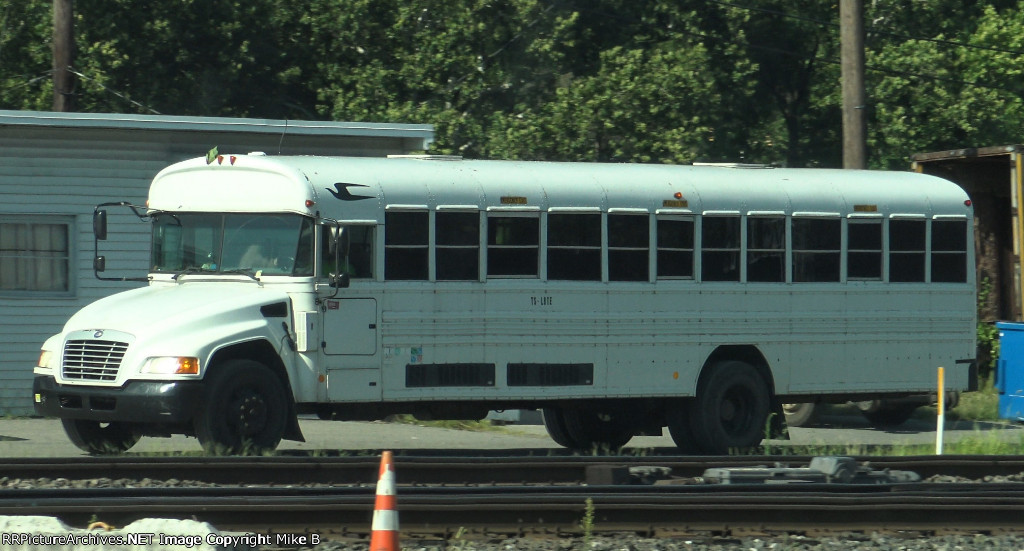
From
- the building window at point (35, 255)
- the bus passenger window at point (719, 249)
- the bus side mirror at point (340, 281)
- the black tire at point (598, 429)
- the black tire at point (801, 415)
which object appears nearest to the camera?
the bus side mirror at point (340, 281)

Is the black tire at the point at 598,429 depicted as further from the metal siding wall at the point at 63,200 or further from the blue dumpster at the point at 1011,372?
the metal siding wall at the point at 63,200

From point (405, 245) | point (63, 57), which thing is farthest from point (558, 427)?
point (63, 57)

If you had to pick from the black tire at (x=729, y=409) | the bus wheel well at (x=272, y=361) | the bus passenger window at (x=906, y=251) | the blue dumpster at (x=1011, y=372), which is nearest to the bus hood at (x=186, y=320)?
the bus wheel well at (x=272, y=361)

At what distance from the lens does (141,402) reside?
12.3 metres

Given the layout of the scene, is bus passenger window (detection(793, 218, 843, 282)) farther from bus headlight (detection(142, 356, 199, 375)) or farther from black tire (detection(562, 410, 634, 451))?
bus headlight (detection(142, 356, 199, 375))

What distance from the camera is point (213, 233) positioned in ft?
44.6

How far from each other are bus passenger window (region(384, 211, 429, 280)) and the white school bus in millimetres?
20

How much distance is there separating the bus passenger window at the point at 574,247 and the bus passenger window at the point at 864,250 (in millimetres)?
3023

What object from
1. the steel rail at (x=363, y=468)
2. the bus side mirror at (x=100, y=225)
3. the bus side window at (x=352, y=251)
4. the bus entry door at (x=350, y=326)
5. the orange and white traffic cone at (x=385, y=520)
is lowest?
the steel rail at (x=363, y=468)

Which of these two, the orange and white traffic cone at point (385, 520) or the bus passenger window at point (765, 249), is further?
the bus passenger window at point (765, 249)

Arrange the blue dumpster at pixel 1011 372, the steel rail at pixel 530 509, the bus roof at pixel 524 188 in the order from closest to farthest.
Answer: the steel rail at pixel 530 509, the bus roof at pixel 524 188, the blue dumpster at pixel 1011 372

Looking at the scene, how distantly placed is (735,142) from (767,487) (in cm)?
2820

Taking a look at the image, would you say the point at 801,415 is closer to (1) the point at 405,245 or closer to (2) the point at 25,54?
(1) the point at 405,245

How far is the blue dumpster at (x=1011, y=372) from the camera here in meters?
18.3
